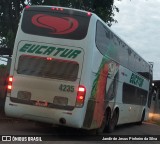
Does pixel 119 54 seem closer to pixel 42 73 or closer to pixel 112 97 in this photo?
pixel 112 97

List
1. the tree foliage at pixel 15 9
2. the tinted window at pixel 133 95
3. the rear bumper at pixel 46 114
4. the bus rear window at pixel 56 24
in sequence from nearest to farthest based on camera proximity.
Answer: the rear bumper at pixel 46 114, the bus rear window at pixel 56 24, the tinted window at pixel 133 95, the tree foliage at pixel 15 9

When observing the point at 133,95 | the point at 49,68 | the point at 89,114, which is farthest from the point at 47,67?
the point at 133,95

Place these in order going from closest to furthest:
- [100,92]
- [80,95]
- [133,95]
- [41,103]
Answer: [80,95]
[41,103]
[100,92]
[133,95]

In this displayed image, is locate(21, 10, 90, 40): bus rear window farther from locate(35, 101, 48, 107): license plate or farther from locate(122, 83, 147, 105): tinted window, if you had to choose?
locate(122, 83, 147, 105): tinted window

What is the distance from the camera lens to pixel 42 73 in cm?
1453

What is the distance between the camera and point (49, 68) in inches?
571

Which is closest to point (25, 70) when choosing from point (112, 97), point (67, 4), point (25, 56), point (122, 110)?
point (25, 56)

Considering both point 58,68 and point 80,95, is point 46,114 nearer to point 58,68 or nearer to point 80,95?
point 80,95

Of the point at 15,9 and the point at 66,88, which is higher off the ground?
the point at 15,9

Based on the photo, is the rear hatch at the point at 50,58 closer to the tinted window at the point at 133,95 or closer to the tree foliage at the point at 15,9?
the tinted window at the point at 133,95

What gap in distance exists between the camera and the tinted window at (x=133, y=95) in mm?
20250

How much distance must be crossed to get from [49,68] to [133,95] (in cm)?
876

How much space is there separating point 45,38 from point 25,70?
1199mm

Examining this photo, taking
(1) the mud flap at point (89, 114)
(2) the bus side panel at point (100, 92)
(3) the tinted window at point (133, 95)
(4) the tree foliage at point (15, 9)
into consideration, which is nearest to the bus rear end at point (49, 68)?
(1) the mud flap at point (89, 114)
